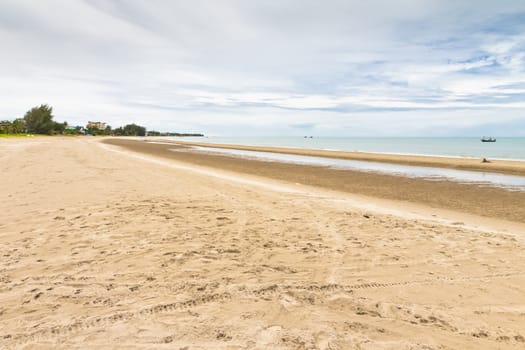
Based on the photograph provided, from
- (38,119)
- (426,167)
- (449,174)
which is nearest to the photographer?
(449,174)

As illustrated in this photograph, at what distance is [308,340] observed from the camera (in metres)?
3.20

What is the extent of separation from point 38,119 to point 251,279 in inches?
5664

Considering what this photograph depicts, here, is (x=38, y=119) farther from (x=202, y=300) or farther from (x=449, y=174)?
(x=202, y=300)

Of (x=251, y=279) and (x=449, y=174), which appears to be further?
(x=449, y=174)

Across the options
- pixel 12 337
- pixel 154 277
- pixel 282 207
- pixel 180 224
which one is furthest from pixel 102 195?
pixel 12 337

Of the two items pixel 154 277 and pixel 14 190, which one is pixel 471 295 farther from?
pixel 14 190

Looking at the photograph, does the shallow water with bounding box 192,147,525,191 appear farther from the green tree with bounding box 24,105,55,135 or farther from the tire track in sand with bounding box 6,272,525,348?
the green tree with bounding box 24,105,55,135

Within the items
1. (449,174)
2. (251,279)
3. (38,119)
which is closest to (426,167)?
(449,174)

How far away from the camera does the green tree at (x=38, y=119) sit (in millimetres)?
120625

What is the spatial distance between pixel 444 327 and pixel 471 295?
1.08 meters

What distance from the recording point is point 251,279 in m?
4.58

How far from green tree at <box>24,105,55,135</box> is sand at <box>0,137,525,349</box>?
137m

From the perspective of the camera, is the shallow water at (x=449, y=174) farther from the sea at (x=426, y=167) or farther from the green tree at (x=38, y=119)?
the green tree at (x=38, y=119)

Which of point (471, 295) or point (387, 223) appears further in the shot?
point (387, 223)
